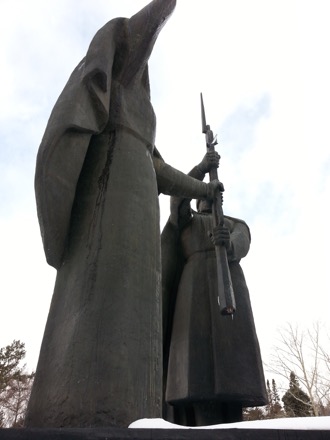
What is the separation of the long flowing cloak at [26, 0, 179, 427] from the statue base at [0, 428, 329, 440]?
35cm

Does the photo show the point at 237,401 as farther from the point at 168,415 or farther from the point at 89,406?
the point at 89,406

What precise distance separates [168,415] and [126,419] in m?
2.11

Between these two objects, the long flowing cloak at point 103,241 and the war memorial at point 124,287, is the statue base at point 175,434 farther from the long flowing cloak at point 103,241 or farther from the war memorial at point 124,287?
the long flowing cloak at point 103,241

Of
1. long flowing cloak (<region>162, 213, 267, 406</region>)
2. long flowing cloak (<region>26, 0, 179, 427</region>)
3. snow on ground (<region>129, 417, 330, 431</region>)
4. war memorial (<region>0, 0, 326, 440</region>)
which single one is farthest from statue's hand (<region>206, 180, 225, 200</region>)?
snow on ground (<region>129, 417, 330, 431</region>)

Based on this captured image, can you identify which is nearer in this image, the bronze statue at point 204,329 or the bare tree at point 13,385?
the bronze statue at point 204,329

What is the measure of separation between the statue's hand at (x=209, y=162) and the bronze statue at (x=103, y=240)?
1306 millimetres

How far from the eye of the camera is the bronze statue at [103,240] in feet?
5.46

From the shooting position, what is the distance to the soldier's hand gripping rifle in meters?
2.67

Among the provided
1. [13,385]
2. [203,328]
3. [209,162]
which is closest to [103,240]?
[203,328]

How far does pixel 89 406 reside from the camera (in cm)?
157

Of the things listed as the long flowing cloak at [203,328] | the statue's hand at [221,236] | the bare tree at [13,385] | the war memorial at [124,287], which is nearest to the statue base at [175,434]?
the war memorial at [124,287]

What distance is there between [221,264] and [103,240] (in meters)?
1.30

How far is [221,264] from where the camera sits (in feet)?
10.2

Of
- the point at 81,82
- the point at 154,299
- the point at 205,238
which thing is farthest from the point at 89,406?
the point at 205,238
